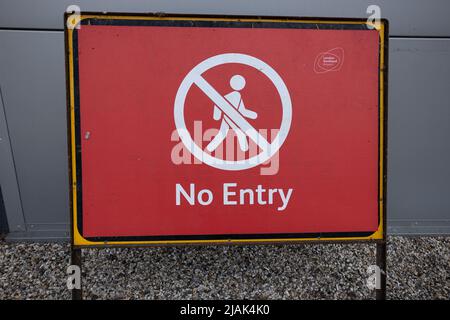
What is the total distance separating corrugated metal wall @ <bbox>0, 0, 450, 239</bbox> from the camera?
81.2 inches

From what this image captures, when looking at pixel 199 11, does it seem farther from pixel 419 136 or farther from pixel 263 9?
pixel 419 136

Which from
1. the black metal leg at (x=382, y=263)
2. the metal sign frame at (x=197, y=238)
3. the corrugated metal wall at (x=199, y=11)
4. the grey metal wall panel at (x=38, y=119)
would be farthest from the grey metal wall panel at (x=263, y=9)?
the black metal leg at (x=382, y=263)

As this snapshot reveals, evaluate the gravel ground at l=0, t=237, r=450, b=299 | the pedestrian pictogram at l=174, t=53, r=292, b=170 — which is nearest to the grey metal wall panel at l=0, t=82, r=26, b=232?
the gravel ground at l=0, t=237, r=450, b=299

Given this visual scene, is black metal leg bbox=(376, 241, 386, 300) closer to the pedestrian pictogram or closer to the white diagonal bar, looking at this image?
the pedestrian pictogram

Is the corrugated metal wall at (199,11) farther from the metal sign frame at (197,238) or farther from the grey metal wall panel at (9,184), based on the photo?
the metal sign frame at (197,238)

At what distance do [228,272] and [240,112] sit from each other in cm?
121

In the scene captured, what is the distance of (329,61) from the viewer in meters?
1.43

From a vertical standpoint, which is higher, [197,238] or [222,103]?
[222,103]

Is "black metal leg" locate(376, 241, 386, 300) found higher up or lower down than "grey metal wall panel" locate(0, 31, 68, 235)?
lower down

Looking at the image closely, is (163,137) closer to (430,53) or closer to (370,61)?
(370,61)

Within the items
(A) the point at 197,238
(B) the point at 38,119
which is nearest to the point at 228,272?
(A) the point at 197,238

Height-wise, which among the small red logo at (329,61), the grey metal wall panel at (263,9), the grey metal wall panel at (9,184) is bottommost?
the grey metal wall panel at (9,184)

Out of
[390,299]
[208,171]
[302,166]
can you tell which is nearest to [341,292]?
[390,299]

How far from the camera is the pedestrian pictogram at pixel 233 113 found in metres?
1.41
